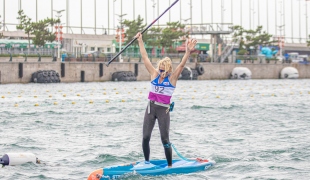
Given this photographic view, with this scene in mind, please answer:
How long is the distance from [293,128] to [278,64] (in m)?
70.0

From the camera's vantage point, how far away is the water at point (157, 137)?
47.3ft

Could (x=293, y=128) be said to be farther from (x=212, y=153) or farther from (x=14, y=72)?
(x=14, y=72)

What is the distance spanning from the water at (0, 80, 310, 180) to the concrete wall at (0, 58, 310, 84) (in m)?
26.0

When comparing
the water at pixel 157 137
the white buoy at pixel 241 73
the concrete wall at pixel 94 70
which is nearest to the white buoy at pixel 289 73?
the concrete wall at pixel 94 70

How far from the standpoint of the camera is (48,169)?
1438cm

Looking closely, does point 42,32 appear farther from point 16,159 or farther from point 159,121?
point 159,121

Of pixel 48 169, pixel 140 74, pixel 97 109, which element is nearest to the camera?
pixel 48 169

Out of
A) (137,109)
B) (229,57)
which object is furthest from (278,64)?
(137,109)

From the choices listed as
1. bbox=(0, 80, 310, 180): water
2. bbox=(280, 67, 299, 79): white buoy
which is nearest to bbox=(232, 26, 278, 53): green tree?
bbox=(280, 67, 299, 79): white buoy

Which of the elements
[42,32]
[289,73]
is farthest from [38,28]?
[289,73]

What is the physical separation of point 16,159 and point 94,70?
53.2 m

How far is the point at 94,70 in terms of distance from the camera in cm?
6744

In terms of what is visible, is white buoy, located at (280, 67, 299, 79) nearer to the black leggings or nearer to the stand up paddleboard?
the stand up paddleboard

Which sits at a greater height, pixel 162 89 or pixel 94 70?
pixel 94 70
